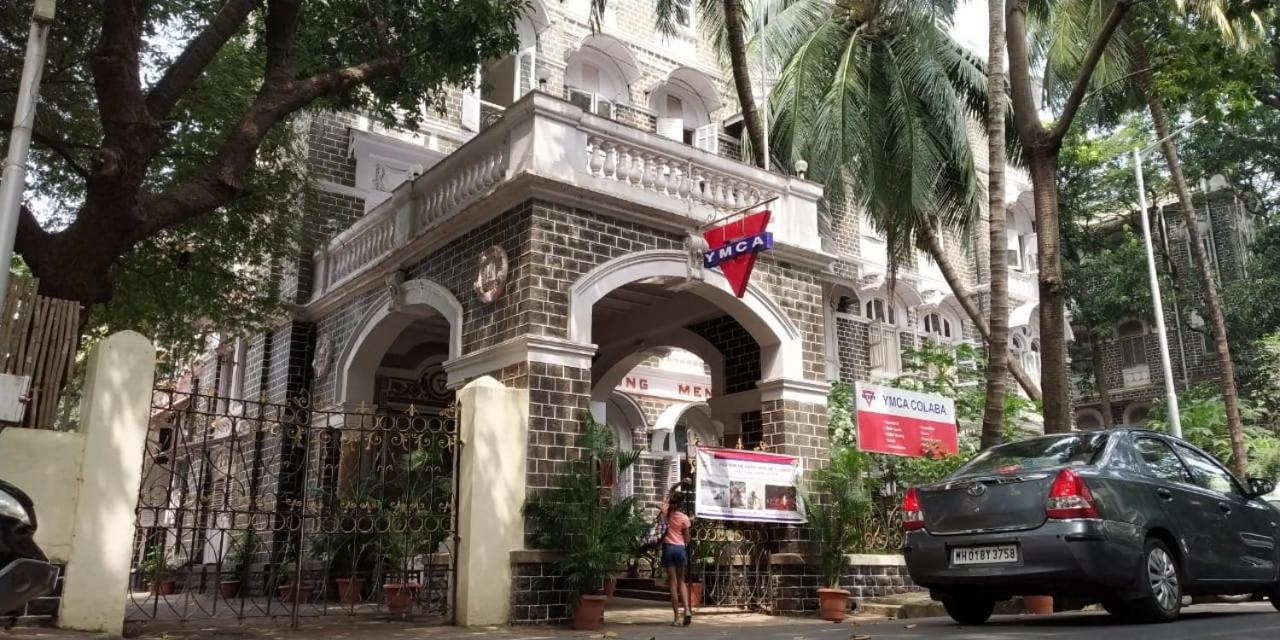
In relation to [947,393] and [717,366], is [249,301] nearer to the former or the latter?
[717,366]

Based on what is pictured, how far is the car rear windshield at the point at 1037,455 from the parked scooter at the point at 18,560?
578 centimetres

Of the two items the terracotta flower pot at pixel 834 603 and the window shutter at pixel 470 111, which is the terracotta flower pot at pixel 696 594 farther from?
the window shutter at pixel 470 111

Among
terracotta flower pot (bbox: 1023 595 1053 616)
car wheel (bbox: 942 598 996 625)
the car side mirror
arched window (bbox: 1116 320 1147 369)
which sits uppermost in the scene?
arched window (bbox: 1116 320 1147 369)

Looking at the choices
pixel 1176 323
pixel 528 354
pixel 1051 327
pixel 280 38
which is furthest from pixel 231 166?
pixel 1176 323

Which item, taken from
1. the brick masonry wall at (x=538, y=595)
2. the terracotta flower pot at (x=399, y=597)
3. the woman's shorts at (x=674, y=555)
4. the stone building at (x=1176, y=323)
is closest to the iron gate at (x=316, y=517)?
the terracotta flower pot at (x=399, y=597)

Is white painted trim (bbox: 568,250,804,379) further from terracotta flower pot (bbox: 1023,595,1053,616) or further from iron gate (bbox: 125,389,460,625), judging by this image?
terracotta flower pot (bbox: 1023,595,1053,616)

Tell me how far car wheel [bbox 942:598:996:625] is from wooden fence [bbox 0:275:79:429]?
7.35 metres

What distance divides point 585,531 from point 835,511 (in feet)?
11.6

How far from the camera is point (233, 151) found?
28.9ft

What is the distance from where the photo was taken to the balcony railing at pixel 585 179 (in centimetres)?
1027

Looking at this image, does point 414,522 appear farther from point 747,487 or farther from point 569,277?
point 747,487

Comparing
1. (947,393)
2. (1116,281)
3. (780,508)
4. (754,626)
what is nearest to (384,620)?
(754,626)

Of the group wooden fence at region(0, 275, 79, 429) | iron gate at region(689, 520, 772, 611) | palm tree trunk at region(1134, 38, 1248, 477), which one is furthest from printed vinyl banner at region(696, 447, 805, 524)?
palm tree trunk at region(1134, 38, 1248, 477)

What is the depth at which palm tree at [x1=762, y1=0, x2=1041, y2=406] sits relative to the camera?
1644 centimetres
